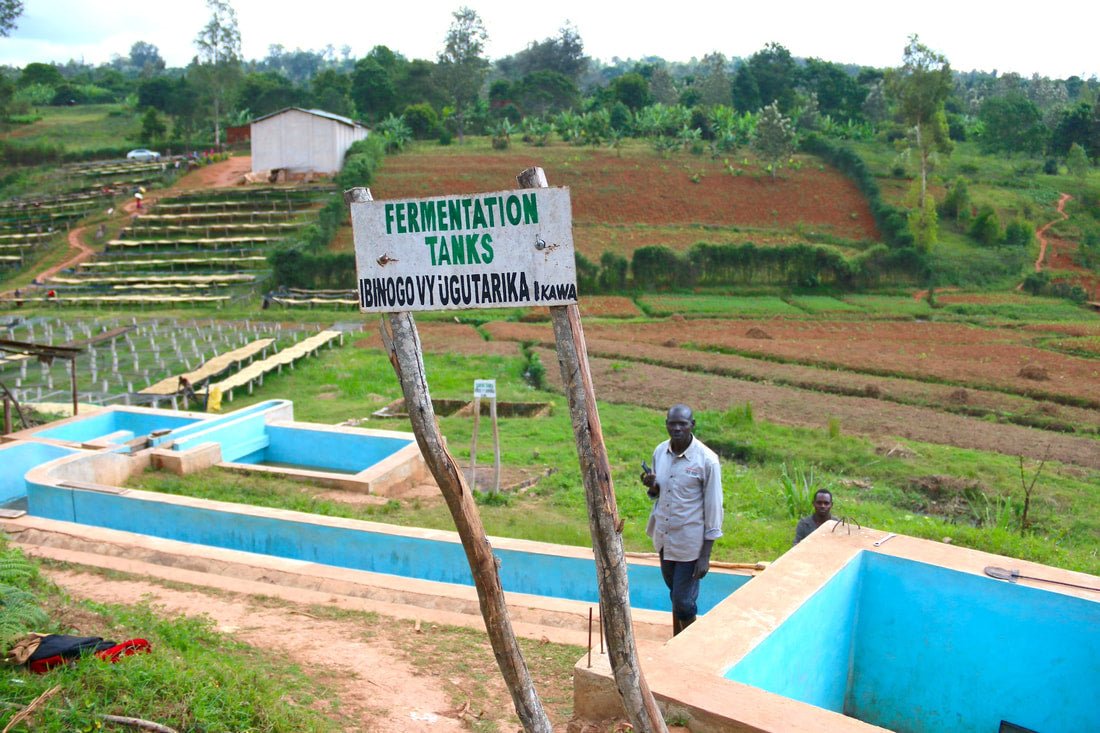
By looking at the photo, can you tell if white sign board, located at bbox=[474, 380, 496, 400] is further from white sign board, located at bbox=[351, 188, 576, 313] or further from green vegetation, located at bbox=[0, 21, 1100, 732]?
white sign board, located at bbox=[351, 188, 576, 313]

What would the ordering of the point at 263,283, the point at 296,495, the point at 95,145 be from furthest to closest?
the point at 95,145
the point at 263,283
the point at 296,495

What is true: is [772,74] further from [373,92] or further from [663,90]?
[373,92]

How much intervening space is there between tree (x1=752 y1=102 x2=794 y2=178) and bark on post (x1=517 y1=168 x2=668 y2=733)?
156ft

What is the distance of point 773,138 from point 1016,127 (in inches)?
728

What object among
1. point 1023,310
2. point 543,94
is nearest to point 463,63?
point 543,94

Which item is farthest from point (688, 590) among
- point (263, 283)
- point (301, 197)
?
point (301, 197)

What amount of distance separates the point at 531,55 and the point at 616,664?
91135 mm

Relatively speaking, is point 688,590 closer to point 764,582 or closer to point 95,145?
point 764,582

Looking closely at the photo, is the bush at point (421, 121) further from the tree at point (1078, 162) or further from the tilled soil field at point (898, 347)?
the tree at point (1078, 162)

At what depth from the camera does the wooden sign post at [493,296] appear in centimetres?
303

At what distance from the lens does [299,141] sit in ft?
153

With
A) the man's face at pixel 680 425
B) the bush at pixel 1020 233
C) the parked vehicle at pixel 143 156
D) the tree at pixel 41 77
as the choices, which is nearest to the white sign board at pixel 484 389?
the man's face at pixel 680 425

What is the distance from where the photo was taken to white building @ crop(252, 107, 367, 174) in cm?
4644

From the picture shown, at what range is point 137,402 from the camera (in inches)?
642
